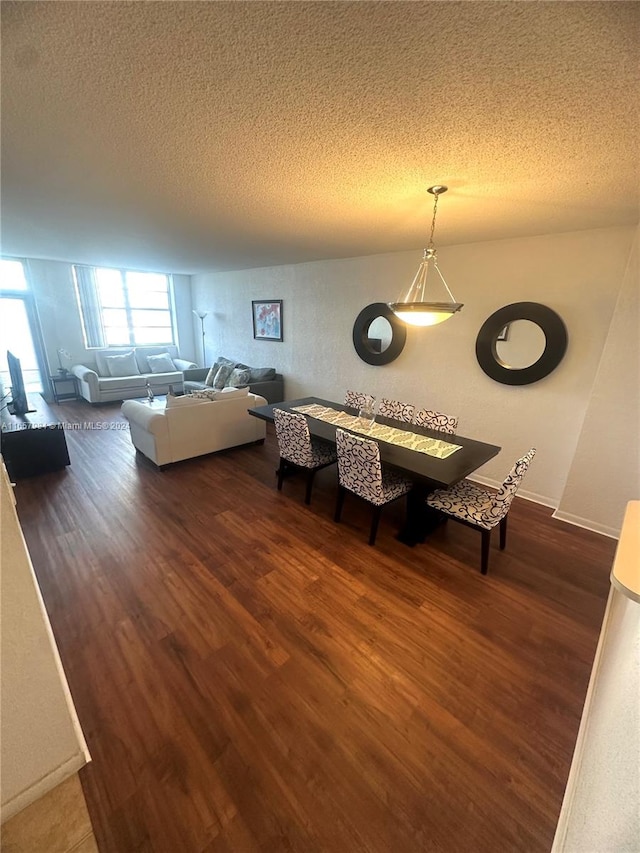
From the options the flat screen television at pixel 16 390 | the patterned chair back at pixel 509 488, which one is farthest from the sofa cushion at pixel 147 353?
the patterned chair back at pixel 509 488

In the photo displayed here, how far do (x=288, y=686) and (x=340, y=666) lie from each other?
0.28 meters

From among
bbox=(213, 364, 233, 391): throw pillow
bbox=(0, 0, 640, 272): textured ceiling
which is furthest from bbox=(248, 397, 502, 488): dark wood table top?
bbox=(213, 364, 233, 391): throw pillow

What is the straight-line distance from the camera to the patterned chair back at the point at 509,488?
2115 millimetres

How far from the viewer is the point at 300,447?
9.70 ft

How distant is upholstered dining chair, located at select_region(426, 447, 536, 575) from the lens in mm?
2143

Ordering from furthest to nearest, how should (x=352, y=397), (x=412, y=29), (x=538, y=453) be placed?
(x=352, y=397), (x=538, y=453), (x=412, y=29)

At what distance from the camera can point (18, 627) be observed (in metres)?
1.09

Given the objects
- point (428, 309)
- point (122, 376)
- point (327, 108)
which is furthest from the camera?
point (122, 376)

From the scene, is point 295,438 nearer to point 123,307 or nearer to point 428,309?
point 428,309

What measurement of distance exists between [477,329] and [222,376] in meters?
4.31

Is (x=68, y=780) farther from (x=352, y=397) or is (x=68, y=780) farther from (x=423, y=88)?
(x=352, y=397)

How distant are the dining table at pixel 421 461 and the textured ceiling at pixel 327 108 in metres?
1.73

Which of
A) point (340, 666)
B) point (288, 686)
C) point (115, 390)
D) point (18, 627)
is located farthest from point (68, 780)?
point (115, 390)

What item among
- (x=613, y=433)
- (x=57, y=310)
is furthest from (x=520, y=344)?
(x=57, y=310)
